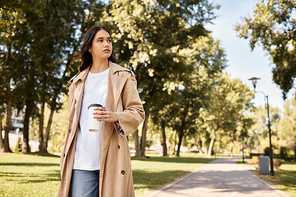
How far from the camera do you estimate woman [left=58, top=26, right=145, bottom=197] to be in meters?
2.08

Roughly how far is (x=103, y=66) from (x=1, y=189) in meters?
6.84

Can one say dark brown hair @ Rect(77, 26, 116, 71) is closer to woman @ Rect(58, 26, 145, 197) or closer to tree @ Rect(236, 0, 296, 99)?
woman @ Rect(58, 26, 145, 197)

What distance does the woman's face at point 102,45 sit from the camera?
2408 mm

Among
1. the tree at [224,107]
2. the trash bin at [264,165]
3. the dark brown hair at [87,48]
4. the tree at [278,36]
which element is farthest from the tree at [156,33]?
the tree at [224,107]

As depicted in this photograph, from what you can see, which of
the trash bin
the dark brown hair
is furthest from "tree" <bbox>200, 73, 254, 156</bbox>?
the dark brown hair

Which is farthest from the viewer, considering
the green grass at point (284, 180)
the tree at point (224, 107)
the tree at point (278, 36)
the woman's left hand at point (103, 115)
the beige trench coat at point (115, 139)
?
the tree at point (224, 107)

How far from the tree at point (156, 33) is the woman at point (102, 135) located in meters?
15.0

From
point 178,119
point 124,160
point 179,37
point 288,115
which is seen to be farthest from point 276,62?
point 288,115

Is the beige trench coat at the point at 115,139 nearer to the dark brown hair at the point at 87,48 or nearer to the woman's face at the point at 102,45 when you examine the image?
the woman's face at the point at 102,45

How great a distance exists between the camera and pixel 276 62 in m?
15.6

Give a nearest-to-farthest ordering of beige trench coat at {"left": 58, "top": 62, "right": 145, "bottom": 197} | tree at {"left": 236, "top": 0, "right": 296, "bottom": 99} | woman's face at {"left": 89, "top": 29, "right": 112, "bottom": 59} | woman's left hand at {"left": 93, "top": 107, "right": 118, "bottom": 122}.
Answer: woman's left hand at {"left": 93, "top": 107, "right": 118, "bottom": 122} → beige trench coat at {"left": 58, "top": 62, "right": 145, "bottom": 197} → woman's face at {"left": 89, "top": 29, "right": 112, "bottom": 59} → tree at {"left": 236, "top": 0, "right": 296, "bottom": 99}

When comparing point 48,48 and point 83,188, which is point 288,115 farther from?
point 83,188

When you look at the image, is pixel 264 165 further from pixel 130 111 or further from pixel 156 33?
pixel 130 111

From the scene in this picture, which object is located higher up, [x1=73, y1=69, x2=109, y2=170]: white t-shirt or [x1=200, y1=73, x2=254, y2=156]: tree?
[x1=200, y1=73, x2=254, y2=156]: tree
